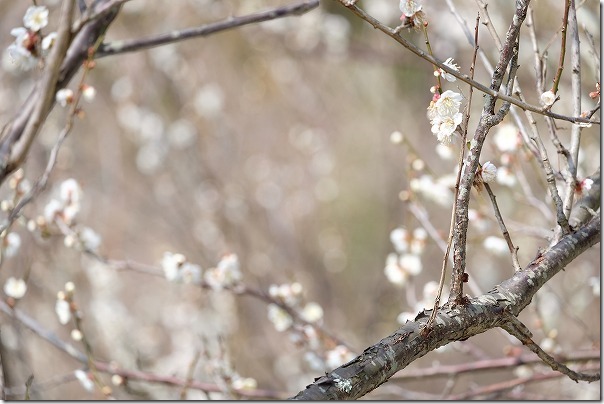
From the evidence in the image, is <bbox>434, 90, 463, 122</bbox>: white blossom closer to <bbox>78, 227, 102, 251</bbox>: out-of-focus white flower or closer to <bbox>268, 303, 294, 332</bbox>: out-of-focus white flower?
<bbox>268, 303, 294, 332</bbox>: out-of-focus white flower

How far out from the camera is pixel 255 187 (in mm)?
6129

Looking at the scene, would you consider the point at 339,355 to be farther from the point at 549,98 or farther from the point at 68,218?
the point at 549,98

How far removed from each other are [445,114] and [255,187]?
16.2ft

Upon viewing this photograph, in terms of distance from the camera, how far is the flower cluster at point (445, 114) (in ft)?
4.00

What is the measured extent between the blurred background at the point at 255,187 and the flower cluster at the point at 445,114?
219 cm

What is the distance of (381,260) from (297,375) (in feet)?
5.77

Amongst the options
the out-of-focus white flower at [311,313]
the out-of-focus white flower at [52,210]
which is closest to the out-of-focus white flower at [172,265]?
the out-of-focus white flower at [52,210]

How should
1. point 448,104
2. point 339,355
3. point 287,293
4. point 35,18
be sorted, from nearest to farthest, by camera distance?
point 448,104, point 35,18, point 339,355, point 287,293

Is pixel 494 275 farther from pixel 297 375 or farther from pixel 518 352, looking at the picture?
pixel 518 352

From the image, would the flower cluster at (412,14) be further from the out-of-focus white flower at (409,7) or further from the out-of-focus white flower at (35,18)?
the out-of-focus white flower at (35,18)

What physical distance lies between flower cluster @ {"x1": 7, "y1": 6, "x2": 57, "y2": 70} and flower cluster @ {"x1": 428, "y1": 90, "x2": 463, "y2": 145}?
925mm

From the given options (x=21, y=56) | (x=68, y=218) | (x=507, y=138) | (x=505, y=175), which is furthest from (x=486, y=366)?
(x=21, y=56)

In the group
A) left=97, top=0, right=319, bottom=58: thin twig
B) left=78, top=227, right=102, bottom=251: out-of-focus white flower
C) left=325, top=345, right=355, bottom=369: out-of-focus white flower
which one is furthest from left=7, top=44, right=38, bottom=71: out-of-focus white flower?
left=325, top=345, right=355, bottom=369: out-of-focus white flower

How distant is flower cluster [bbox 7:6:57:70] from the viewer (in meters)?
1.60
